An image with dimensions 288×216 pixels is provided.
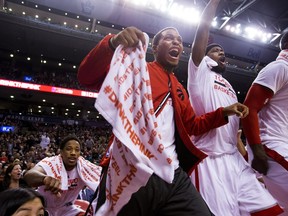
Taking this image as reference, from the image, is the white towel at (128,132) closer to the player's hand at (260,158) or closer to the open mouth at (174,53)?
the open mouth at (174,53)

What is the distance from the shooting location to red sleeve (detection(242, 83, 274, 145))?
7.41 ft

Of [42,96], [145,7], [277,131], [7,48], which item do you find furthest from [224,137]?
[42,96]

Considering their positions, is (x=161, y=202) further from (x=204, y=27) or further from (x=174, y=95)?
(x=204, y=27)

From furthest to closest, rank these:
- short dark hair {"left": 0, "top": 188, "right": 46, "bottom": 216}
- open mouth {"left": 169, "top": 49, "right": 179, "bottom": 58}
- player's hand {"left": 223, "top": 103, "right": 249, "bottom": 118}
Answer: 1. open mouth {"left": 169, "top": 49, "right": 179, "bottom": 58}
2. player's hand {"left": 223, "top": 103, "right": 249, "bottom": 118}
3. short dark hair {"left": 0, "top": 188, "right": 46, "bottom": 216}

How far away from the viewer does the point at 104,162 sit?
68.7 inches

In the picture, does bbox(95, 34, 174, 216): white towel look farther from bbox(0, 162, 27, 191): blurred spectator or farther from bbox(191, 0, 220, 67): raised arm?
bbox(0, 162, 27, 191): blurred spectator

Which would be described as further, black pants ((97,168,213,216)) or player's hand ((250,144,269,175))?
player's hand ((250,144,269,175))

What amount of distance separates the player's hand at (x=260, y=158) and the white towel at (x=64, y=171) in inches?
61.9

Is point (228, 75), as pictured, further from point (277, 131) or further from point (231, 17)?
point (277, 131)

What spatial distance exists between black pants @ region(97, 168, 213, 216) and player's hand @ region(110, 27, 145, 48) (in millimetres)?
667

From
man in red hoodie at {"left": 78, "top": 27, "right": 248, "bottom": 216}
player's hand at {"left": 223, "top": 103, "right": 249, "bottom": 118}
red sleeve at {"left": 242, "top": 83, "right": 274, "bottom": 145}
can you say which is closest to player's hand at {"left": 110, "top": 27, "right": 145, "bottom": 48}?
man in red hoodie at {"left": 78, "top": 27, "right": 248, "bottom": 216}

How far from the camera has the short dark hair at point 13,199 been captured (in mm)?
1676

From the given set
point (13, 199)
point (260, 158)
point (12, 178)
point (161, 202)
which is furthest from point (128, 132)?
point (12, 178)

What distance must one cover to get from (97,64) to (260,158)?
1.38 metres
